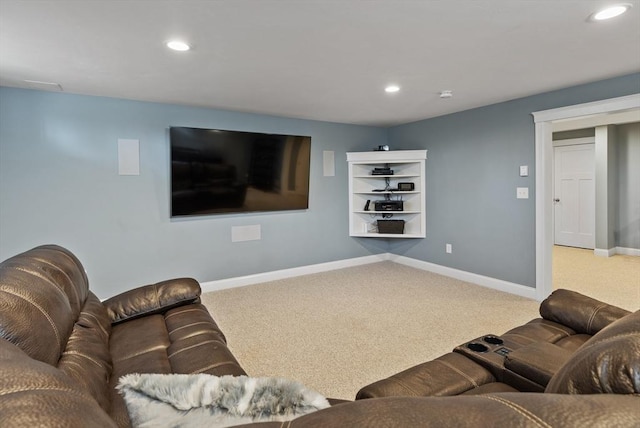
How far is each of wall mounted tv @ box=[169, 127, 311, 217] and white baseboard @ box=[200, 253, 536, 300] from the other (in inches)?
35.3

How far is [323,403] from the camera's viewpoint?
677 millimetres

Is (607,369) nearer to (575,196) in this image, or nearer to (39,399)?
(39,399)

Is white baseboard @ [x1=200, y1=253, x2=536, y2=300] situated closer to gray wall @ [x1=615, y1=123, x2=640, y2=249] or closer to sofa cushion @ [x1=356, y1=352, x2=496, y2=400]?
sofa cushion @ [x1=356, y1=352, x2=496, y2=400]

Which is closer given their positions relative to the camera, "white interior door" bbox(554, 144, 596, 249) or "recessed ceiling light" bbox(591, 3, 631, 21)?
"recessed ceiling light" bbox(591, 3, 631, 21)

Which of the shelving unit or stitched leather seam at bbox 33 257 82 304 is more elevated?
the shelving unit

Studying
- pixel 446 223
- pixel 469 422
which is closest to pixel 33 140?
pixel 469 422

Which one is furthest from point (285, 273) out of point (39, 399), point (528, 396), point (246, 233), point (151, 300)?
point (528, 396)

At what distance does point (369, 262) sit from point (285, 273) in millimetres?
1516

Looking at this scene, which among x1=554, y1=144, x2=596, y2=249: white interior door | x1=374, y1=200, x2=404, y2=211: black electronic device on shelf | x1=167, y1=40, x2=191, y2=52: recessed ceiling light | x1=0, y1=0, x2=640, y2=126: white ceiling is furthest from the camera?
x1=554, y1=144, x2=596, y2=249: white interior door

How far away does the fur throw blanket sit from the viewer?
629mm

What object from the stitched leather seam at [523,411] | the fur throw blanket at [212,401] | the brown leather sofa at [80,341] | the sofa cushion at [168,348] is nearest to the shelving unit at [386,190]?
the brown leather sofa at [80,341]

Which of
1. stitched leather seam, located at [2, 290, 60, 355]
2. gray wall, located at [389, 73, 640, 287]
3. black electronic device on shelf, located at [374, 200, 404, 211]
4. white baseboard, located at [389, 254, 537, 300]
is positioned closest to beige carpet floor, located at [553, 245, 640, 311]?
white baseboard, located at [389, 254, 537, 300]

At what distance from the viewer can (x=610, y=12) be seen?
6.53ft

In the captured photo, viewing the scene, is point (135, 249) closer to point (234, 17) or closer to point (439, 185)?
point (234, 17)
